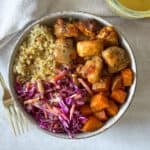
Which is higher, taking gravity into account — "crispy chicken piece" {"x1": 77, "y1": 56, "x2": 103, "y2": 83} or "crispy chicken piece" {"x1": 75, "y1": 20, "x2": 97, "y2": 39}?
"crispy chicken piece" {"x1": 75, "y1": 20, "x2": 97, "y2": 39}

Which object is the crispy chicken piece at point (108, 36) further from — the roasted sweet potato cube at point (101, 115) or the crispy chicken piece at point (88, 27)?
the roasted sweet potato cube at point (101, 115)

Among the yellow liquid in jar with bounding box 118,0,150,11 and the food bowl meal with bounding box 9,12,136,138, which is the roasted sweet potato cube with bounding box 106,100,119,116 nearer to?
the food bowl meal with bounding box 9,12,136,138

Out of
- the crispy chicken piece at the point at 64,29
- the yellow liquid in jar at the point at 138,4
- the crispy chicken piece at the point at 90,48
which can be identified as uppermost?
the crispy chicken piece at the point at 64,29

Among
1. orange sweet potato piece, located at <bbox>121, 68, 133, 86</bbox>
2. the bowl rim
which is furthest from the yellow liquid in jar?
orange sweet potato piece, located at <bbox>121, 68, 133, 86</bbox>

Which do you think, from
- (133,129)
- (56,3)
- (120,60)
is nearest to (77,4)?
(56,3)

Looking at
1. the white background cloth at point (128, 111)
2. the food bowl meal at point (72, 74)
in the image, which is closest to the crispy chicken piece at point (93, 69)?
the food bowl meal at point (72, 74)

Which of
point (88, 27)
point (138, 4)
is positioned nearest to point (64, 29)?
point (88, 27)
